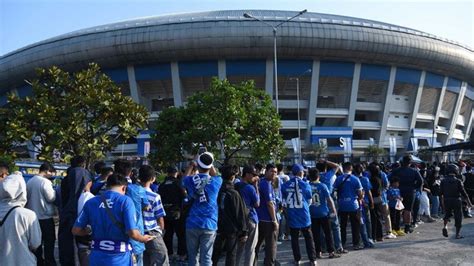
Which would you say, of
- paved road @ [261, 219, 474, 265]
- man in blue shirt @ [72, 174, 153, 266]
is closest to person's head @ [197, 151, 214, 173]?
man in blue shirt @ [72, 174, 153, 266]

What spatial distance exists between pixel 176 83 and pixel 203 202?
37536 mm

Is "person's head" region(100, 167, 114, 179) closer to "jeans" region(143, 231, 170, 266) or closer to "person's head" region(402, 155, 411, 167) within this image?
"jeans" region(143, 231, 170, 266)

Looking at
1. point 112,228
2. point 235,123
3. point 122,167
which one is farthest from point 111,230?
point 235,123

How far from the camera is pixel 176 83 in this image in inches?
1661

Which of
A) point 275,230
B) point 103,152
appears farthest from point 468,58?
point 275,230

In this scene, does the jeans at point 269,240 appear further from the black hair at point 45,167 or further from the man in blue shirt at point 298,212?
the black hair at point 45,167

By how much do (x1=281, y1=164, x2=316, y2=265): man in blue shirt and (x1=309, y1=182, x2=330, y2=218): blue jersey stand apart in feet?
1.31

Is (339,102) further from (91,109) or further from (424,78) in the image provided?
(91,109)

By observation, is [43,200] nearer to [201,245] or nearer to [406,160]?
[201,245]

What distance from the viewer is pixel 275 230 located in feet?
21.8

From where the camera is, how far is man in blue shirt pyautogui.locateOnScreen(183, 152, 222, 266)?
5.43 m

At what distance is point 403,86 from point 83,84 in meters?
41.2

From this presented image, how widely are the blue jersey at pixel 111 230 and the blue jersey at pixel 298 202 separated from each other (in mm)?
3767

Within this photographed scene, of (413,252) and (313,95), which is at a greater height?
(313,95)
